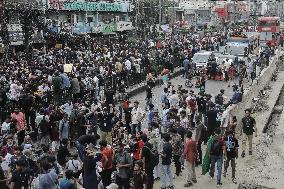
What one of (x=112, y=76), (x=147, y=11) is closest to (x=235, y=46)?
(x=112, y=76)

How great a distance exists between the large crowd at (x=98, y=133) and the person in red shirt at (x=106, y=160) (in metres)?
0.02

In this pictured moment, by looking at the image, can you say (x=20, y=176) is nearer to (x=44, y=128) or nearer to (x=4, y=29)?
(x=44, y=128)

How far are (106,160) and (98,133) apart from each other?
18.6 ft

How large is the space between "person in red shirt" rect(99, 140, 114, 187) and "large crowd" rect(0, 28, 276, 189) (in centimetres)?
2

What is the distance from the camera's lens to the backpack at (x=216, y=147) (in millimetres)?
12562

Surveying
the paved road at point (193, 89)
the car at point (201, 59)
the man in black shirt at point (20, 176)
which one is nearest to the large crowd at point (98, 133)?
the man in black shirt at point (20, 176)

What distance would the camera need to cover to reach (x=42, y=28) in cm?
3447

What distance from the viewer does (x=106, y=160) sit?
11.2 meters

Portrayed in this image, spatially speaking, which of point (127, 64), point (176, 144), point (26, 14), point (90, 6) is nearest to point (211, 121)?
point (176, 144)

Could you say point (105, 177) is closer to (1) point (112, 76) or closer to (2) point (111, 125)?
(2) point (111, 125)

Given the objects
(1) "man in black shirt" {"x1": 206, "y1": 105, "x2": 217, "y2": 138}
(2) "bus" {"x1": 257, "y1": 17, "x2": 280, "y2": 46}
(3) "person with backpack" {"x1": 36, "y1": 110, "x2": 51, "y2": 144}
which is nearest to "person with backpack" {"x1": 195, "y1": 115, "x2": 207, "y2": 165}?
(1) "man in black shirt" {"x1": 206, "y1": 105, "x2": 217, "y2": 138}

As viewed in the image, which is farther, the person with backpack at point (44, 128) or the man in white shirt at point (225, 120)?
the man in white shirt at point (225, 120)

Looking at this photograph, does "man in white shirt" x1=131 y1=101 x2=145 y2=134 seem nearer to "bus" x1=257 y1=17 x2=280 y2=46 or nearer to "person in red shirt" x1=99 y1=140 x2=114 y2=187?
"person in red shirt" x1=99 y1=140 x2=114 y2=187

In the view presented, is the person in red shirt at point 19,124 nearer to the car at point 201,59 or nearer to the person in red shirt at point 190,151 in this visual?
the person in red shirt at point 190,151
